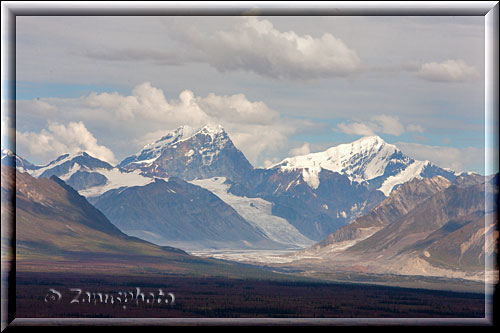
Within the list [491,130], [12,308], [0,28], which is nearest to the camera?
[0,28]

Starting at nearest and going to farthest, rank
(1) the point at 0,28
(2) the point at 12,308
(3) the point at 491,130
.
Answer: (1) the point at 0,28 < (3) the point at 491,130 < (2) the point at 12,308

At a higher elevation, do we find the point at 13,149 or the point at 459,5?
the point at 459,5

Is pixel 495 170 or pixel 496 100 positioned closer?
pixel 496 100

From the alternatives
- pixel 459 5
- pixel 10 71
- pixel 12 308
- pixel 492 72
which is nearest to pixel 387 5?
pixel 459 5

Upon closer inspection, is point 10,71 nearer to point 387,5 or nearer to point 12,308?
point 12,308
